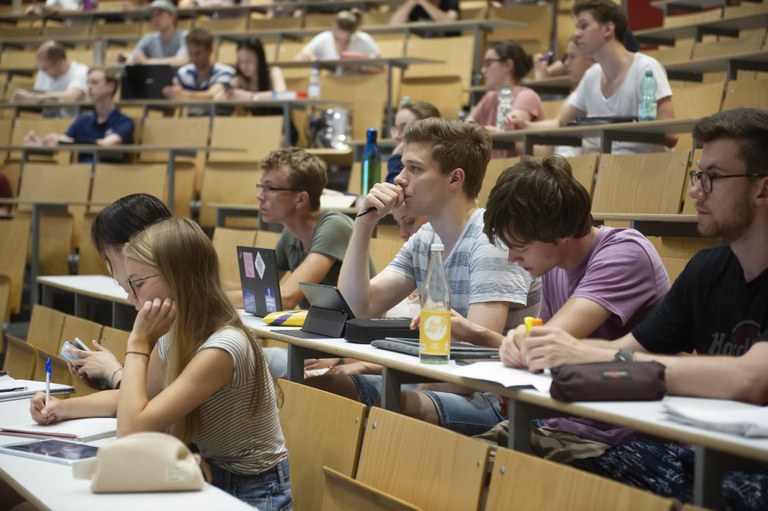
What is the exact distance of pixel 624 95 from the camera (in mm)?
4363

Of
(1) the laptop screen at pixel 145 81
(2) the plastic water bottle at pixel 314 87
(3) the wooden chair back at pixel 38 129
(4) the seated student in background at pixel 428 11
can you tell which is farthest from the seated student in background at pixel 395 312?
(3) the wooden chair back at pixel 38 129

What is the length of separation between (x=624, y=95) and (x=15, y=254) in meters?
3.76

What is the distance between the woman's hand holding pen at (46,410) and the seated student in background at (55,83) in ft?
20.0

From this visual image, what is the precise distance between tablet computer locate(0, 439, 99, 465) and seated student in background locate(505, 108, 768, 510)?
89 cm

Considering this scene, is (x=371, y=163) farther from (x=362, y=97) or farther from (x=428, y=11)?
(x=428, y=11)

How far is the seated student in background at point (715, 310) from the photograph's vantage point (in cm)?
176

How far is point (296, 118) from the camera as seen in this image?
6.62 metres

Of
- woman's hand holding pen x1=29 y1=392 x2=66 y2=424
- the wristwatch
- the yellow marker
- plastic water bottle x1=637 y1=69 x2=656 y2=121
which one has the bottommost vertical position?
woman's hand holding pen x1=29 y1=392 x2=66 y2=424

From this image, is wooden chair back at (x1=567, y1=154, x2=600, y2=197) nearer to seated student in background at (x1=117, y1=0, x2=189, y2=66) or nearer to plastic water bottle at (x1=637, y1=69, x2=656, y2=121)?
plastic water bottle at (x1=637, y1=69, x2=656, y2=121)

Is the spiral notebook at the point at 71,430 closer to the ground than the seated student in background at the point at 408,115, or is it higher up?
closer to the ground

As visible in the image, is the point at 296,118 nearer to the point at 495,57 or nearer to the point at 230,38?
the point at 495,57

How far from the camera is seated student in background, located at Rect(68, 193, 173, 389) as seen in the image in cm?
247

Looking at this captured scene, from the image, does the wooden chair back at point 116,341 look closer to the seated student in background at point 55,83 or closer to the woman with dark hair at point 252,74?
the woman with dark hair at point 252,74

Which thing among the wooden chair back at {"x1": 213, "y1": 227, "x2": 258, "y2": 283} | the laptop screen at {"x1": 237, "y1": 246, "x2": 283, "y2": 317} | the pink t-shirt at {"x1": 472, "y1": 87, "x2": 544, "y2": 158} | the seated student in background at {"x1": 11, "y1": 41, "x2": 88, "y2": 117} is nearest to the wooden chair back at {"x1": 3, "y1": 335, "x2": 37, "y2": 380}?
the laptop screen at {"x1": 237, "y1": 246, "x2": 283, "y2": 317}
